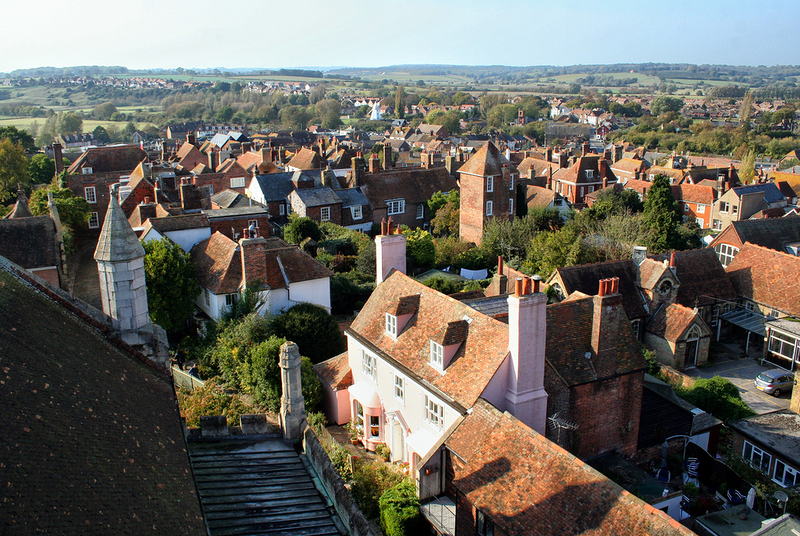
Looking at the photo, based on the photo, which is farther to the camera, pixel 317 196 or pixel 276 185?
pixel 276 185

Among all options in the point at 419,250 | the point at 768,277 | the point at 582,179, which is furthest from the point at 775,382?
the point at 582,179

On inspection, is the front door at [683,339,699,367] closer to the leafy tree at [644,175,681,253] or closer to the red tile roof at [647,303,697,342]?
the red tile roof at [647,303,697,342]

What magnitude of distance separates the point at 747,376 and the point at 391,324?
856 inches

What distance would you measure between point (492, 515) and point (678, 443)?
1139 centimetres

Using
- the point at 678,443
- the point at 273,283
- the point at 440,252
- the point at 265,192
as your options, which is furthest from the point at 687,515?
the point at 265,192

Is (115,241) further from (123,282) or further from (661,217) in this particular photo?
(661,217)

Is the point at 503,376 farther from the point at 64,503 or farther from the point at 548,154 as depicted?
the point at 548,154

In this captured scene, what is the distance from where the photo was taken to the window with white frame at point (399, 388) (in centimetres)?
2059

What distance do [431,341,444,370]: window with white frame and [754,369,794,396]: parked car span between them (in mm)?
20108

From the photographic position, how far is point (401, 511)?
16.9 meters

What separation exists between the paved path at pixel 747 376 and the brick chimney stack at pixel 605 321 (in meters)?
11.9

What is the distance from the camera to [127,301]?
41.9ft

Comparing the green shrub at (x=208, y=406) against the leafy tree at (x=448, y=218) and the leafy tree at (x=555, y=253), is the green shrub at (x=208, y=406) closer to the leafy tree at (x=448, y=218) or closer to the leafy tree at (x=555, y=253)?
the leafy tree at (x=555, y=253)

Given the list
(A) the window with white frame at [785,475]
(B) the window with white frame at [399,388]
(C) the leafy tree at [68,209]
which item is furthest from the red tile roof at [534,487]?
(C) the leafy tree at [68,209]
